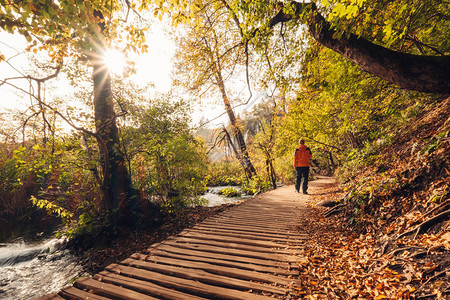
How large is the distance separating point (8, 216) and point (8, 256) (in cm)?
572

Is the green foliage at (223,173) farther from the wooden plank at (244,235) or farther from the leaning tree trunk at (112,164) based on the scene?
the wooden plank at (244,235)

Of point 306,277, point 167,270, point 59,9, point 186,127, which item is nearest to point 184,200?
point 186,127

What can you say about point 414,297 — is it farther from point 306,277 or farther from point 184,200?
point 184,200

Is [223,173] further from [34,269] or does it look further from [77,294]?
[77,294]

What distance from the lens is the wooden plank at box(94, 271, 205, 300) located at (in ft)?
7.72

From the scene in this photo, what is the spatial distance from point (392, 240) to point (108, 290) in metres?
4.04

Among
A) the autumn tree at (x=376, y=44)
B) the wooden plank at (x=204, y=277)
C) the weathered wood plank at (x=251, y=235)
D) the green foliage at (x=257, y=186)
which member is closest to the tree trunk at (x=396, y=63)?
the autumn tree at (x=376, y=44)

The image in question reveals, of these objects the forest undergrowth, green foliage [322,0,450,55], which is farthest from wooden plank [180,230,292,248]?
green foliage [322,0,450,55]

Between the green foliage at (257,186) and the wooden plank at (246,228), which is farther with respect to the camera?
the green foliage at (257,186)

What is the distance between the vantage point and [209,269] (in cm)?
285

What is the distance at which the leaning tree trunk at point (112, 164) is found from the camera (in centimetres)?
575

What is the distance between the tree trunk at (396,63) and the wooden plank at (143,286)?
4713mm

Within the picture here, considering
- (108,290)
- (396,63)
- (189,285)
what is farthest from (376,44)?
(108,290)

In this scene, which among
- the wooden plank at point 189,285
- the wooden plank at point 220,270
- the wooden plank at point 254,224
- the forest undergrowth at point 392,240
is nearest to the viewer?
the forest undergrowth at point 392,240
